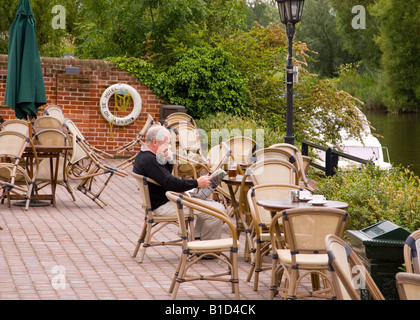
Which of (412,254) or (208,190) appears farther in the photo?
(208,190)

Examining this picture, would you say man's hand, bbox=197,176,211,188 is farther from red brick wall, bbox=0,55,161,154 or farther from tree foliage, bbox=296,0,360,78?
tree foliage, bbox=296,0,360,78

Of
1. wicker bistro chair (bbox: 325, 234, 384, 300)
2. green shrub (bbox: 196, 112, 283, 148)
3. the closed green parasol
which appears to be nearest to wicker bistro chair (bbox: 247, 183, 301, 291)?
wicker bistro chair (bbox: 325, 234, 384, 300)

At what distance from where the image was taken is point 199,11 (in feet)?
58.1

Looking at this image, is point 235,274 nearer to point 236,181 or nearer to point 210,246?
point 210,246

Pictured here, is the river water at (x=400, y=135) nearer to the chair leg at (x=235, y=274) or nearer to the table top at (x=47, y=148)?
the table top at (x=47, y=148)

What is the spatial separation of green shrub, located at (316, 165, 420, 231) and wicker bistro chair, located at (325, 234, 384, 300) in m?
2.30

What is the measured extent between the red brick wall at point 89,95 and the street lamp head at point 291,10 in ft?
20.3

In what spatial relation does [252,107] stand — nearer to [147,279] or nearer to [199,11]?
[199,11]

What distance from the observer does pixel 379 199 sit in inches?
268

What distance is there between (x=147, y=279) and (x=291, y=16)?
5881mm

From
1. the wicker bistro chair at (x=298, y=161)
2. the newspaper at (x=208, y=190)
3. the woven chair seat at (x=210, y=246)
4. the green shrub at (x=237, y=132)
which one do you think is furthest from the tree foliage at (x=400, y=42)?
the woven chair seat at (x=210, y=246)

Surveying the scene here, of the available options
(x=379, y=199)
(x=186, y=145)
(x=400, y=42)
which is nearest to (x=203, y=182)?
(x=379, y=199)

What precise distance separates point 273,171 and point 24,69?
444cm

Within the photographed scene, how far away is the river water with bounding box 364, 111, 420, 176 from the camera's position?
31156mm
